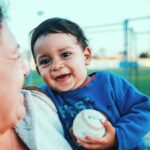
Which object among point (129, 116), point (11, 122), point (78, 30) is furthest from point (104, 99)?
point (11, 122)

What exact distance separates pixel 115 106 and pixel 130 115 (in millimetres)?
83

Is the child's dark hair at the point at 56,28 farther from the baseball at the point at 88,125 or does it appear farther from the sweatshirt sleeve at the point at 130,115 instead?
the baseball at the point at 88,125

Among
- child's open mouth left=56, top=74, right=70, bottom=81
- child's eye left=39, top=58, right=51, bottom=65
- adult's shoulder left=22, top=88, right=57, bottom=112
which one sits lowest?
adult's shoulder left=22, top=88, right=57, bottom=112

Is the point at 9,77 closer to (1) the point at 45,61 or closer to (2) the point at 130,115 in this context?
(1) the point at 45,61

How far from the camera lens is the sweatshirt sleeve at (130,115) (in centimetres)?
175

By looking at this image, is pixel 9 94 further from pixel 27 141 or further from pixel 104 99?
pixel 104 99

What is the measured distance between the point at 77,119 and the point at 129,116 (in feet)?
0.90

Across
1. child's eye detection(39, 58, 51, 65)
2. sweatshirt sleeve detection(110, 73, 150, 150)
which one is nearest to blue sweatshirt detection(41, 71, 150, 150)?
sweatshirt sleeve detection(110, 73, 150, 150)

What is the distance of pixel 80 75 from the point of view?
186cm

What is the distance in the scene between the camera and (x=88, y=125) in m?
1.66

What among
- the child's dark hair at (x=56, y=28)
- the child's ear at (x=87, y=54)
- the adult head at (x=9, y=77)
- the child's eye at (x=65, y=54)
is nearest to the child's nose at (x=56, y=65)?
the child's eye at (x=65, y=54)

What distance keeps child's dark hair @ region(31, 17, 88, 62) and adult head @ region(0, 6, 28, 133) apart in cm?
60

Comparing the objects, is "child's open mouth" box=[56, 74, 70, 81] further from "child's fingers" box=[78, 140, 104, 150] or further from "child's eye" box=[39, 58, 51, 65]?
"child's fingers" box=[78, 140, 104, 150]

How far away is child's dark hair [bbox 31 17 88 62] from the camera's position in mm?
1868
